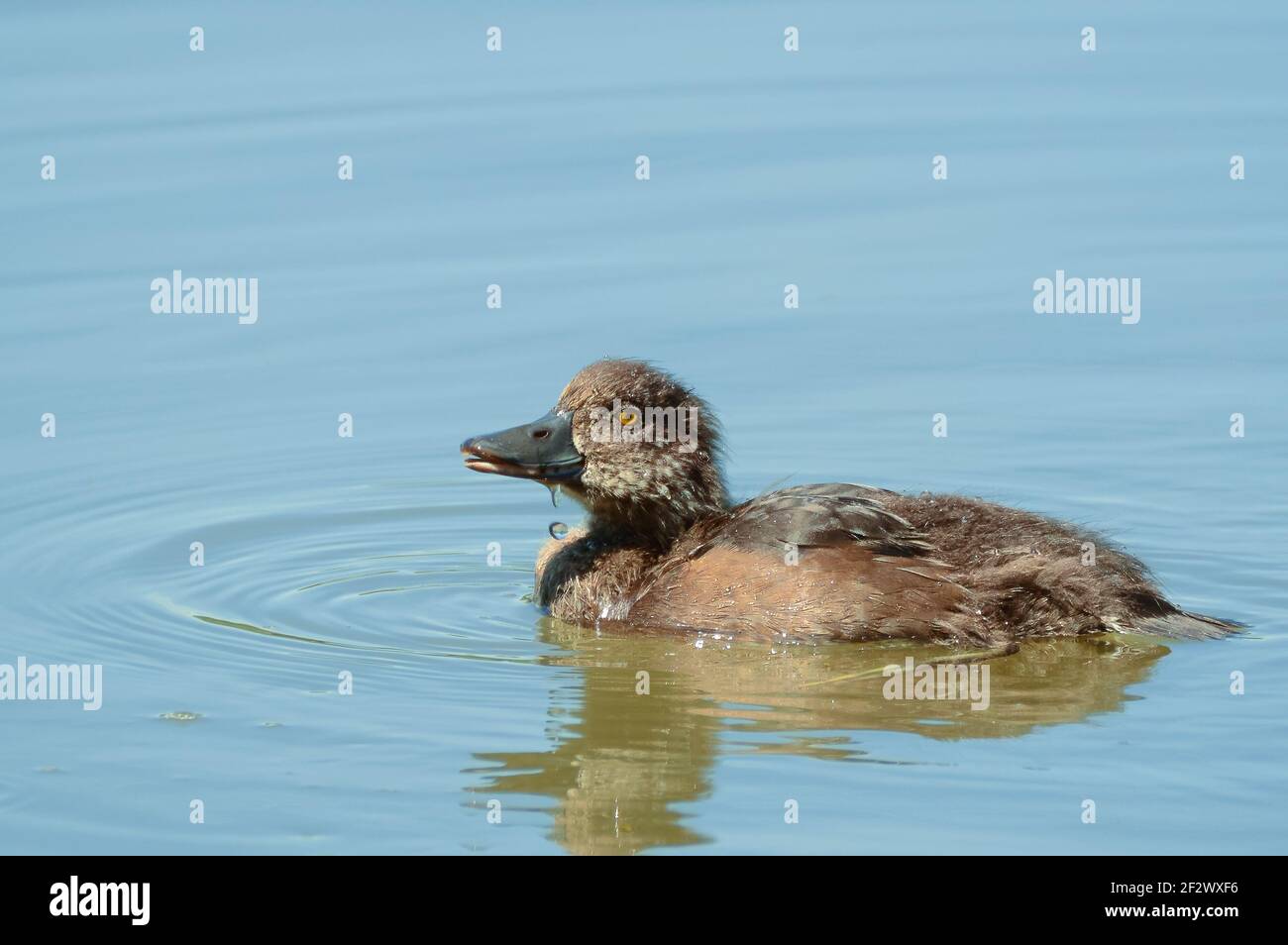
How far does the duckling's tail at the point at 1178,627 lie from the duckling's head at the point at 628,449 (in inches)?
91.7

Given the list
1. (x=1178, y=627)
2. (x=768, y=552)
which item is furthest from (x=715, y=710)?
(x=1178, y=627)

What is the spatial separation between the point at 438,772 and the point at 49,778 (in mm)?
1606

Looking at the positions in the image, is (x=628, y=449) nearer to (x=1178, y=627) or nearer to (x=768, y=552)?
(x=768, y=552)

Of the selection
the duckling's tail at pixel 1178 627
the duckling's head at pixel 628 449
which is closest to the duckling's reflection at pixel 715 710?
the duckling's tail at pixel 1178 627

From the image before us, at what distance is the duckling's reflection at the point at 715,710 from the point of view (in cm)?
880

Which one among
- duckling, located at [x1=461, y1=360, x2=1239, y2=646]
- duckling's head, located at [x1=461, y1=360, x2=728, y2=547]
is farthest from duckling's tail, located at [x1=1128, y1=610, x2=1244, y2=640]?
duckling's head, located at [x1=461, y1=360, x2=728, y2=547]

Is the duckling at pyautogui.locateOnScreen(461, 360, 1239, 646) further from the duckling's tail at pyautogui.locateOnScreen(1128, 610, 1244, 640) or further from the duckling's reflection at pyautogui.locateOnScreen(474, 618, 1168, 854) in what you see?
the duckling's reflection at pyautogui.locateOnScreen(474, 618, 1168, 854)

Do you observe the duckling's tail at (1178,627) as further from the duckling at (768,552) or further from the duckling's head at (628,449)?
the duckling's head at (628,449)

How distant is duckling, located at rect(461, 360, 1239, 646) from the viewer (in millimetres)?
10586

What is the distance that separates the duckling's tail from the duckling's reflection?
10 cm

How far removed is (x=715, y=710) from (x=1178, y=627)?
2378 mm

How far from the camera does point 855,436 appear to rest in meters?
13.7

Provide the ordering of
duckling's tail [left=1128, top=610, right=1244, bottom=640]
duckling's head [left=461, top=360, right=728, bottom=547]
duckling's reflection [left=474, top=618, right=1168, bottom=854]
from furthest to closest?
duckling's head [left=461, top=360, right=728, bottom=547] → duckling's tail [left=1128, top=610, right=1244, bottom=640] → duckling's reflection [left=474, top=618, right=1168, bottom=854]

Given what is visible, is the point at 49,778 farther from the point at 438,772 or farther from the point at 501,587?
the point at 501,587
